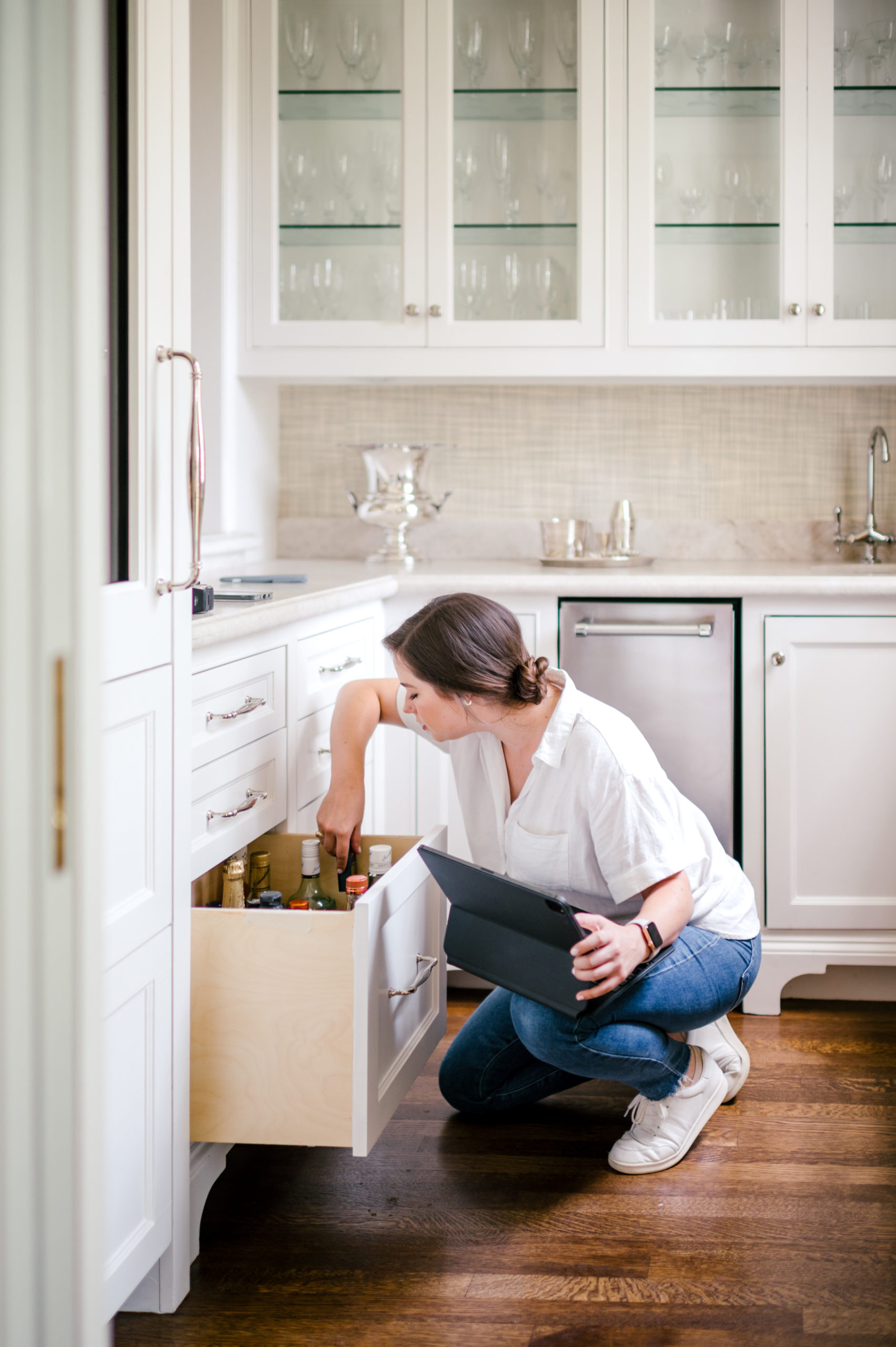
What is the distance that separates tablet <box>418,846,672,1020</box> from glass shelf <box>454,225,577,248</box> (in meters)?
1.66

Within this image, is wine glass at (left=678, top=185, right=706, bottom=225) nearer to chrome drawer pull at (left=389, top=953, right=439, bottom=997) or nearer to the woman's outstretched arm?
the woman's outstretched arm

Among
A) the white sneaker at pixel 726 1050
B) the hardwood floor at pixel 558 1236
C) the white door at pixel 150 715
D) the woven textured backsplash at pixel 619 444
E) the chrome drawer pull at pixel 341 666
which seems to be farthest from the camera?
the woven textured backsplash at pixel 619 444

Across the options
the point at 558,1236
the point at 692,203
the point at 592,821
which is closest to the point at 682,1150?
the point at 558,1236

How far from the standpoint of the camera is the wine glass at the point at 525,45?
2697mm

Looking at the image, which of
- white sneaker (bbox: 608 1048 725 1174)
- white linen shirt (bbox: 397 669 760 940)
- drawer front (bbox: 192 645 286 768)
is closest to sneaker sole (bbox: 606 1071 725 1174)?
white sneaker (bbox: 608 1048 725 1174)

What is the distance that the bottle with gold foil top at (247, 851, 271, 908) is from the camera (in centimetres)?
164

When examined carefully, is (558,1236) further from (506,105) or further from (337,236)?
(506,105)

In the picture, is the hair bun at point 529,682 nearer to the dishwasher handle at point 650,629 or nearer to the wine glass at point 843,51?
the dishwasher handle at point 650,629

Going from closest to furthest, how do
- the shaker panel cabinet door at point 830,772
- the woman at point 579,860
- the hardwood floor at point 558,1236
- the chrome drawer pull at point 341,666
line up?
1. the hardwood floor at point 558,1236
2. the woman at point 579,860
3. the chrome drawer pull at point 341,666
4. the shaker panel cabinet door at point 830,772

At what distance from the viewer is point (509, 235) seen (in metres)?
2.73

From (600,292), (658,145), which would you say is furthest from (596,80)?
(600,292)

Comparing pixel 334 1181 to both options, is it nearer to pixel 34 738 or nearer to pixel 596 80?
pixel 34 738

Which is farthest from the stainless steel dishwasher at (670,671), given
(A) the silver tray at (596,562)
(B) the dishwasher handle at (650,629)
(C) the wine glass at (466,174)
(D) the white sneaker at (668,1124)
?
(C) the wine glass at (466,174)

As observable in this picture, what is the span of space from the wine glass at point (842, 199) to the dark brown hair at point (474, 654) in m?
1.62
